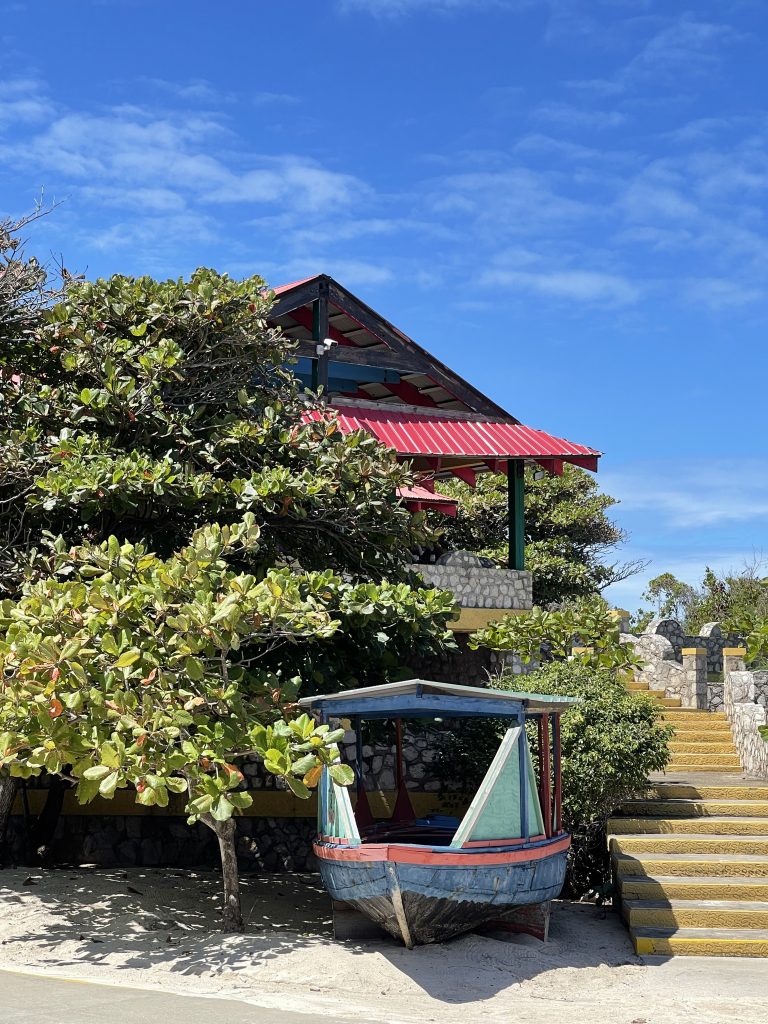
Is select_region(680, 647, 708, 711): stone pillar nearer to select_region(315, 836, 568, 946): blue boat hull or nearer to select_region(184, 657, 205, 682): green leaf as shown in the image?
select_region(315, 836, 568, 946): blue boat hull

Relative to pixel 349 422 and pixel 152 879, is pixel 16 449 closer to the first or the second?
pixel 152 879

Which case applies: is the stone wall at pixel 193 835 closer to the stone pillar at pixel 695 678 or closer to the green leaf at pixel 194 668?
the green leaf at pixel 194 668

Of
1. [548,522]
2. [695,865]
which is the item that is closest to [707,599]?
[548,522]

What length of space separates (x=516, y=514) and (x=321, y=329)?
5040 mm

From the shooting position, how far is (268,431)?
1484 cm

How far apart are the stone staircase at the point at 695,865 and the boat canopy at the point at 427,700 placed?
2.90m

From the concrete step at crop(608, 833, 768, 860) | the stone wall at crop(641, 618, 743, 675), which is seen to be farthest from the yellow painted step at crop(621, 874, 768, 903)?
the stone wall at crop(641, 618, 743, 675)

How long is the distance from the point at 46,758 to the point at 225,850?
10.7ft

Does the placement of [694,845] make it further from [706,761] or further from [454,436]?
[454,436]

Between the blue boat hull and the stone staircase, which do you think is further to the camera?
the stone staircase

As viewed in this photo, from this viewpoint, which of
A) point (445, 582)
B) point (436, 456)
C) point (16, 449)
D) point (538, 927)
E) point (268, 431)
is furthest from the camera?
point (436, 456)

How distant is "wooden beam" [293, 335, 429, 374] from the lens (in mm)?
20656

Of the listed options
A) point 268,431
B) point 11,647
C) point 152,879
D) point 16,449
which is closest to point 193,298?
point 268,431

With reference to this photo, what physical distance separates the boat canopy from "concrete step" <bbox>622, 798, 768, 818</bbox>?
168 inches
